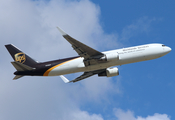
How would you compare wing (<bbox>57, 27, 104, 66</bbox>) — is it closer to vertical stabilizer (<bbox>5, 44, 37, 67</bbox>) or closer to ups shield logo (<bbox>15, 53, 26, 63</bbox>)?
vertical stabilizer (<bbox>5, 44, 37, 67</bbox>)

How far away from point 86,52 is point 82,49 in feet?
2.74

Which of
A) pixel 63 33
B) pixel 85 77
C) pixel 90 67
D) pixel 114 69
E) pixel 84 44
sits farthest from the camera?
pixel 85 77

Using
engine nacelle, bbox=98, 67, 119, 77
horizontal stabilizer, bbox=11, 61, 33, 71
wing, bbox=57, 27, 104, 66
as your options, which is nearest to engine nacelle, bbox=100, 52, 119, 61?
wing, bbox=57, 27, 104, 66

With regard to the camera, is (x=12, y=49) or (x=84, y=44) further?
(x=12, y=49)

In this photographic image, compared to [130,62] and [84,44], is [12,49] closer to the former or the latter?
[84,44]

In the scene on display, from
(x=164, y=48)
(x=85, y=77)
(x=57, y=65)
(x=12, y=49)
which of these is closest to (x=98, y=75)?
(x=85, y=77)

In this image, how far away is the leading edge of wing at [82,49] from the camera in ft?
98.2

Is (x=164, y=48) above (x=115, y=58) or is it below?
above

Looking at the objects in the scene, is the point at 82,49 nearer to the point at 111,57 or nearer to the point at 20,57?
the point at 111,57

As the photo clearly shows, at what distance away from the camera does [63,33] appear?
95.3 ft

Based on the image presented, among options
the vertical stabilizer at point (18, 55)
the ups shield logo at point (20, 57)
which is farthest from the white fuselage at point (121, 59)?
the ups shield logo at point (20, 57)

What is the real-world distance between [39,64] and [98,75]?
1110cm

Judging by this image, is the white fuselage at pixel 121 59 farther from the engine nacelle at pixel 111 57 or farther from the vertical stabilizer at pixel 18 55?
the vertical stabilizer at pixel 18 55

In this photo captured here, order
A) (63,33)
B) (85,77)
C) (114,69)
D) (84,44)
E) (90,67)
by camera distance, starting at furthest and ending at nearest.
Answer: (85,77)
(114,69)
(90,67)
(84,44)
(63,33)
